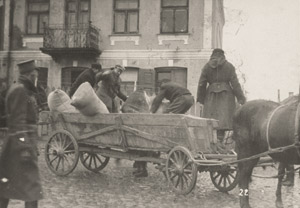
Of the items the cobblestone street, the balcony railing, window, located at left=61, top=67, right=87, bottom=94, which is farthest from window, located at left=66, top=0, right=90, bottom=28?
the cobblestone street

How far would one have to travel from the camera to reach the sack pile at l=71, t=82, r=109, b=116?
830 centimetres

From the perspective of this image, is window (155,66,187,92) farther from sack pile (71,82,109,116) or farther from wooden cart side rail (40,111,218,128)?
sack pile (71,82,109,116)

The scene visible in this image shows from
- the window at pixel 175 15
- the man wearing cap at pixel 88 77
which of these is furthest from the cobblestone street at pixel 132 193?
the window at pixel 175 15

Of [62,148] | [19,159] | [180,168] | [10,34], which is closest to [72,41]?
[10,34]

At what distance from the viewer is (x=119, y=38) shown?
65.5ft

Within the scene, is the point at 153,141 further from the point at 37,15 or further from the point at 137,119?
the point at 37,15

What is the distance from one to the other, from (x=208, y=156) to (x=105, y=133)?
2121 millimetres

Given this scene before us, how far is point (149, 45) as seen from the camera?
64.7 feet

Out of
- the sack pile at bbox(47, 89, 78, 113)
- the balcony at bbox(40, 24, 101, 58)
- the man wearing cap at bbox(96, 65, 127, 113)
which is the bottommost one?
the sack pile at bbox(47, 89, 78, 113)

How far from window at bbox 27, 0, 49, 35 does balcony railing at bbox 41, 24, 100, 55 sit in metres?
1.06

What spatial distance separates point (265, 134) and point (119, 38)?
1460cm

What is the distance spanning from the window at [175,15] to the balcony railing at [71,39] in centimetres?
304

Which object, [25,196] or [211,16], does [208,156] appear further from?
[211,16]

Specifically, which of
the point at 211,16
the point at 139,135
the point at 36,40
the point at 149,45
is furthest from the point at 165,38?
the point at 139,135
